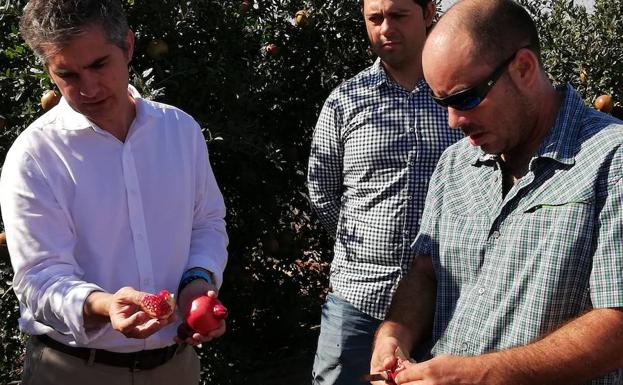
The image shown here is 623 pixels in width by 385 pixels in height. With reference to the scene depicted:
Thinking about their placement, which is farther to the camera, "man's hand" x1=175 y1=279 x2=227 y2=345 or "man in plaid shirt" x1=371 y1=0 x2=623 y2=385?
"man's hand" x1=175 y1=279 x2=227 y2=345

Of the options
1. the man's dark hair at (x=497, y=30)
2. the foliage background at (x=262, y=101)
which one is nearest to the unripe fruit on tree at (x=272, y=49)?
the foliage background at (x=262, y=101)

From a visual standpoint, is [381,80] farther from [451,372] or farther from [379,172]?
[451,372]

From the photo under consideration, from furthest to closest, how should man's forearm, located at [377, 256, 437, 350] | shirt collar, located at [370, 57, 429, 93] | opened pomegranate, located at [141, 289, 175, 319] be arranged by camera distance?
shirt collar, located at [370, 57, 429, 93] < man's forearm, located at [377, 256, 437, 350] < opened pomegranate, located at [141, 289, 175, 319]

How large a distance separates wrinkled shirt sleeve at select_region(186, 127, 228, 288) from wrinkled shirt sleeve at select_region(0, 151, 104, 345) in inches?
18.7

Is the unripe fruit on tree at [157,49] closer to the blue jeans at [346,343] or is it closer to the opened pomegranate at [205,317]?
the blue jeans at [346,343]

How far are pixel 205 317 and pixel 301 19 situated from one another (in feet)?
10.2

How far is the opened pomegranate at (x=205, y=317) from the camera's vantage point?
2955mm

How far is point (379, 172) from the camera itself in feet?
13.3

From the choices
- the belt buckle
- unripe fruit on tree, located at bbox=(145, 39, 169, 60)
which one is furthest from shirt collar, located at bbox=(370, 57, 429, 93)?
the belt buckle

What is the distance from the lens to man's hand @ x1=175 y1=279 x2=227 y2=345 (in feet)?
9.82

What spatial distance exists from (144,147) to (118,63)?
0.32 meters

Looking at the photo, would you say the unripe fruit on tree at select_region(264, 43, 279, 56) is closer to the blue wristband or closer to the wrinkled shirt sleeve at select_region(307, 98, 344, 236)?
the wrinkled shirt sleeve at select_region(307, 98, 344, 236)

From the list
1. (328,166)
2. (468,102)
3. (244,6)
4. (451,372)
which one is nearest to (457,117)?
(468,102)

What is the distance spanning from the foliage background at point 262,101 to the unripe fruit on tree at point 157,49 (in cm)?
6
